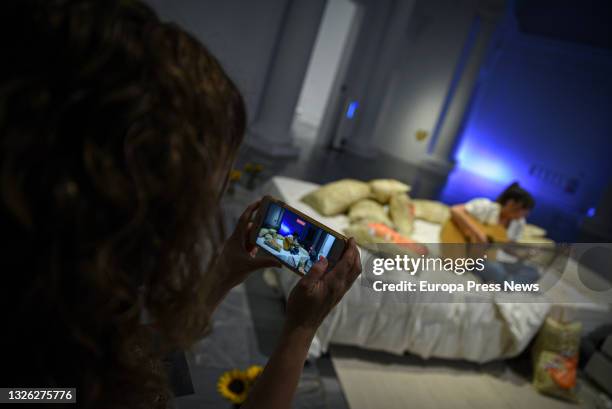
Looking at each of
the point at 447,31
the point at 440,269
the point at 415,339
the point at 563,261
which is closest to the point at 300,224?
the point at 440,269

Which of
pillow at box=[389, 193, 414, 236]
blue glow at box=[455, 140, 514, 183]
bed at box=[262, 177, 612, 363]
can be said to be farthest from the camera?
blue glow at box=[455, 140, 514, 183]

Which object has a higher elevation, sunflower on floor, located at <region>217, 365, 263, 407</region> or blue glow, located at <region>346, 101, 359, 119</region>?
blue glow, located at <region>346, 101, 359, 119</region>

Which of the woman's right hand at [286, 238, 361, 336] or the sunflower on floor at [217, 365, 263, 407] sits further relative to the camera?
the sunflower on floor at [217, 365, 263, 407]

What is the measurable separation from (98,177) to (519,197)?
281 cm

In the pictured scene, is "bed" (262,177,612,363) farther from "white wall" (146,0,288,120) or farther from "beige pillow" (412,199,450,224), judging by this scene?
"white wall" (146,0,288,120)

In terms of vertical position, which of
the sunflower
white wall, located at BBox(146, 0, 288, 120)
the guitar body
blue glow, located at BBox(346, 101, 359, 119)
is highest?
white wall, located at BBox(146, 0, 288, 120)

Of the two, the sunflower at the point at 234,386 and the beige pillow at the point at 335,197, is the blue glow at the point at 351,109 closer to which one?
the beige pillow at the point at 335,197

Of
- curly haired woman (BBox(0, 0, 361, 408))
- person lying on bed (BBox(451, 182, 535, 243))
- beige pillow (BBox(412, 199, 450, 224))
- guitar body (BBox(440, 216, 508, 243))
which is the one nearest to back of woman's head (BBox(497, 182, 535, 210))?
person lying on bed (BBox(451, 182, 535, 243))

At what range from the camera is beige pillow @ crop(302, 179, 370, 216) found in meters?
2.84

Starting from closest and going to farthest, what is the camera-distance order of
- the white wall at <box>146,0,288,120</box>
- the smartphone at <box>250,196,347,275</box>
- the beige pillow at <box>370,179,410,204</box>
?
the smartphone at <box>250,196,347,275</box> → the beige pillow at <box>370,179,410,204</box> → the white wall at <box>146,0,288,120</box>

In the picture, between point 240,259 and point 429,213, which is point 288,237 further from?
point 429,213

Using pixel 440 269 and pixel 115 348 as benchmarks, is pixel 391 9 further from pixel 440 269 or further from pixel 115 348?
pixel 115 348

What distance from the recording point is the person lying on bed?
2.65m

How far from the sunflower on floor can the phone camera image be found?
93 centimetres
